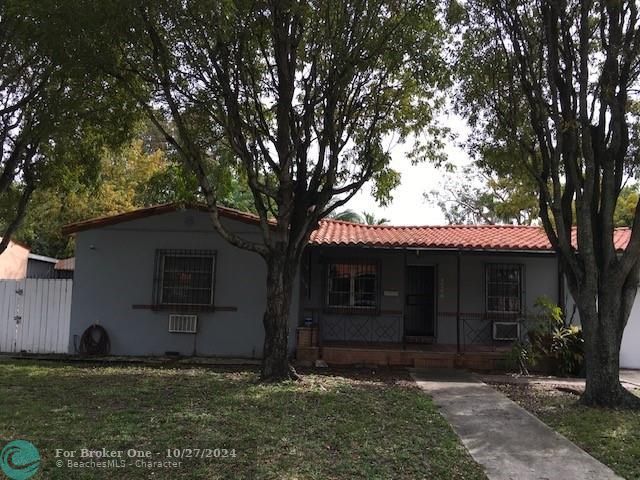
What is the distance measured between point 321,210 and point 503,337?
246 inches

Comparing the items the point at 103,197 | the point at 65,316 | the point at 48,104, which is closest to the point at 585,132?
the point at 48,104

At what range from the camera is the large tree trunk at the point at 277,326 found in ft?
32.3

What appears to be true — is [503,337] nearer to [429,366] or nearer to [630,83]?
[429,366]

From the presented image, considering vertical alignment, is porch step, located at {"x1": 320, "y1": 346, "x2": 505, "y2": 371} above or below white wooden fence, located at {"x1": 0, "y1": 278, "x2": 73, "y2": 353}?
below

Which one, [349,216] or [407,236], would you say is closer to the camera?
[407,236]

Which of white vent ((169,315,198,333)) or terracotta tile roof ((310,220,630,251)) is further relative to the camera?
white vent ((169,315,198,333))

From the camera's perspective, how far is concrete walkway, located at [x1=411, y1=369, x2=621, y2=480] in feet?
18.0

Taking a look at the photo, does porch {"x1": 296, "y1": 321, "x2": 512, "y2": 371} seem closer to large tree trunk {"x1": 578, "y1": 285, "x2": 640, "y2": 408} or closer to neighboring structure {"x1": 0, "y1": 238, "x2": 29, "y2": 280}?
large tree trunk {"x1": 578, "y1": 285, "x2": 640, "y2": 408}

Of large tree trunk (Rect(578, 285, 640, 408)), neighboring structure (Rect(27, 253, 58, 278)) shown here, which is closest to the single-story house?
large tree trunk (Rect(578, 285, 640, 408))

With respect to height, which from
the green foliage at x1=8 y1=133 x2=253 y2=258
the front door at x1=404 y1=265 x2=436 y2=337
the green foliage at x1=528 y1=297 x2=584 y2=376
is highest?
the green foliage at x1=8 y1=133 x2=253 y2=258

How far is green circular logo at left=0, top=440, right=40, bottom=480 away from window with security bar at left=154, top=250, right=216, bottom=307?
7.69m

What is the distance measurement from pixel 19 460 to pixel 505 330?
1124cm

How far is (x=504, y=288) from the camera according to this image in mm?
14531

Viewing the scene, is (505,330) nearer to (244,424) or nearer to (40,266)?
(244,424)
